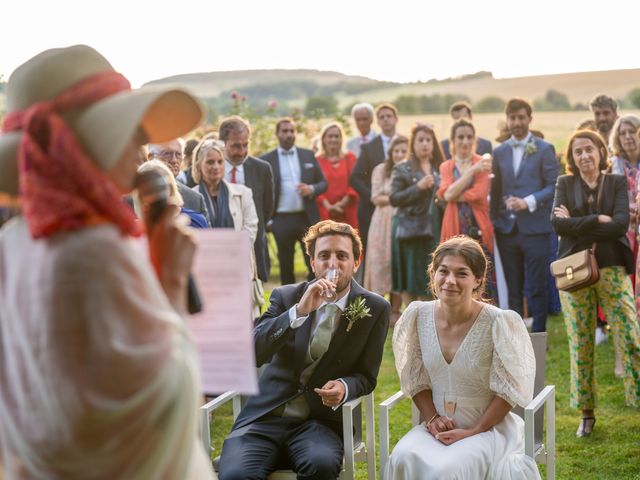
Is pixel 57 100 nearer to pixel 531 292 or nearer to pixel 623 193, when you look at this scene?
pixel 623 193

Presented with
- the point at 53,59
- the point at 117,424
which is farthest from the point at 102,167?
the point at 117,424

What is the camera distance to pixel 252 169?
29.3 ft

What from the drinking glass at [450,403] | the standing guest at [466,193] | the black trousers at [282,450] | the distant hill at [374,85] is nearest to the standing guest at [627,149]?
the standing guest at [466,193]

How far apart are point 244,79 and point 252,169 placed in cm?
699

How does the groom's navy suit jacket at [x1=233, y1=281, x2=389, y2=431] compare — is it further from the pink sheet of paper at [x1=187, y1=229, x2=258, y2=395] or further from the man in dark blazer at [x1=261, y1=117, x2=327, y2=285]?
the man in dark blazer at [x1=261, y1=117, x2=327, y2=285]

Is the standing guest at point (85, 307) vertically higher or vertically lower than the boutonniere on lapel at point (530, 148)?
higher

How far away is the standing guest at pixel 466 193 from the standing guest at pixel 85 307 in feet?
23.5

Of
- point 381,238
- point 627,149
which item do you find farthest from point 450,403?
point 381,238

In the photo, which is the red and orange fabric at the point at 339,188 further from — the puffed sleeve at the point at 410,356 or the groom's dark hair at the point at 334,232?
the puffed sleeve at the point at 410,356

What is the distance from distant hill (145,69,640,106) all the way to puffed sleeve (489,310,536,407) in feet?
31.3

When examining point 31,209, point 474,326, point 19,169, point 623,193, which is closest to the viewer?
point 31,209

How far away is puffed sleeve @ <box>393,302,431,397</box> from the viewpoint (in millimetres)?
4598

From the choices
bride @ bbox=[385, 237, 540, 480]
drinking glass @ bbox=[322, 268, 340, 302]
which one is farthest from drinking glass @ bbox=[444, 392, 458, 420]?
drinking glass @ bbox=[322, 268, 340, 302]

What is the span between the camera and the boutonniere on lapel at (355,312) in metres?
4.52
